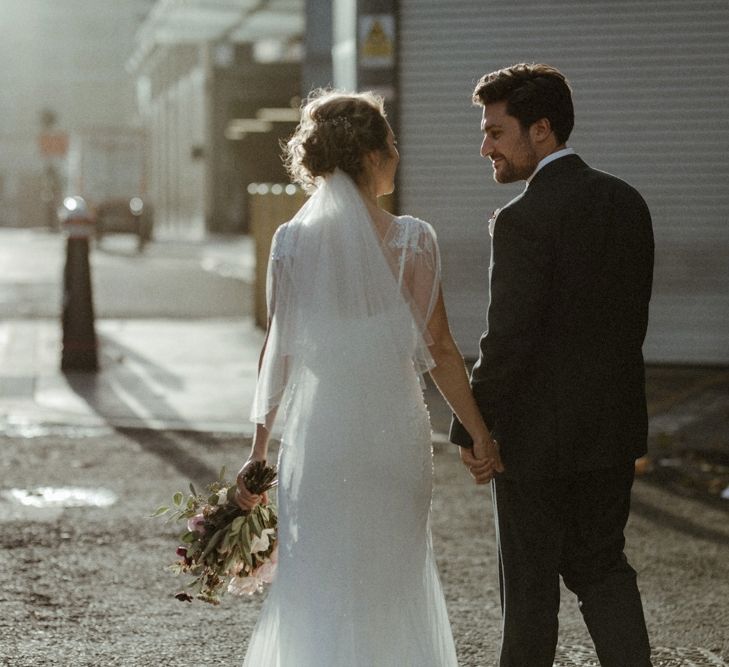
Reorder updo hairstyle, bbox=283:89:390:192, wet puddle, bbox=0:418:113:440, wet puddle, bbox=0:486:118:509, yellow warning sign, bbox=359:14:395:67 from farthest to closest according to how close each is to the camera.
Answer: yellow warning sign, bbox=359:14:395:67, wet puddle, bbox=0:418:113:440, wet puddle, bbox=0:486:118:509, updo hairstyle, bbox=283:89:390:192

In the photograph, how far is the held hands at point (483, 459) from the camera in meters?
3.84

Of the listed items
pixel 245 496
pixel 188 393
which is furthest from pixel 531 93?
pixel 188 393

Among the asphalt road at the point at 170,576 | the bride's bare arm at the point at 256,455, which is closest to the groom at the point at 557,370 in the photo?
the bride's bare arm at the point at 256,455

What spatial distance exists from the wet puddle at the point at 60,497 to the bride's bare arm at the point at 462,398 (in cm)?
367

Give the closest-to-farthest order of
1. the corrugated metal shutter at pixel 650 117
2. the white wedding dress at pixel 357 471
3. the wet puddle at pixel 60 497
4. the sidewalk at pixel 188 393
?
the white wedding dress at pixel 357 471, the wet puddle at pixel 60 497, the sidewalk at pixel 188 393, the corrugated metal shutter at pixel 650 117

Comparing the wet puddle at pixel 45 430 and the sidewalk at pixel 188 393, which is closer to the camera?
the sidewalk at pixel 188 393

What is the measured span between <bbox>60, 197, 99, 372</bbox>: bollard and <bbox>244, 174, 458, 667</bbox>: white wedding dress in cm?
819

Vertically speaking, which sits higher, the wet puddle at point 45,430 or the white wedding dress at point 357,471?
the white wedding dress at point 357,471

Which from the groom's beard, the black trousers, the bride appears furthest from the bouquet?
the groom's beard

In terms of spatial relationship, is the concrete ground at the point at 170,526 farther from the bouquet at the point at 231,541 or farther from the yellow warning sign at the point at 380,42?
the yellow warning sign at the point at 380,42

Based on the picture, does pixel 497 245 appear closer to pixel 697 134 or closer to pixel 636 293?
pixel 636 293

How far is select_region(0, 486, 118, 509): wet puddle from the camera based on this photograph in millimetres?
7205

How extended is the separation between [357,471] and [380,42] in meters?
9.08

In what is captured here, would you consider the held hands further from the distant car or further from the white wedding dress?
the distant car
